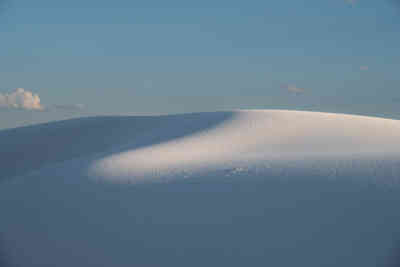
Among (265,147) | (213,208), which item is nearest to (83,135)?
(265,147)

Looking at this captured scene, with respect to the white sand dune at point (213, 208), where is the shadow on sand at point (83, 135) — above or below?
above

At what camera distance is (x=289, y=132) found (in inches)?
539

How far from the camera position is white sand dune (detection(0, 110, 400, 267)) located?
6.82 m

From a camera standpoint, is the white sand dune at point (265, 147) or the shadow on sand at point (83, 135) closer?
the white sand dune at point (265, 147)

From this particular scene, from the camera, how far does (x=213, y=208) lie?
25.8ft

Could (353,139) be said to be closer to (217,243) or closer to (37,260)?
(217,243)

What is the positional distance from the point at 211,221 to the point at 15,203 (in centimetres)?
503

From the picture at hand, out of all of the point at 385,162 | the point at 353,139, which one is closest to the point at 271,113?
the point at 353,139

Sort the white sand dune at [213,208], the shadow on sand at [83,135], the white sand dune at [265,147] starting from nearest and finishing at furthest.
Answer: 1. the white sand dune at [213,208]
2. the white sand dune at [265,147]
3. the shadow on sand at [83,135]

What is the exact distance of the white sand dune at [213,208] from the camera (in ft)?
22.4

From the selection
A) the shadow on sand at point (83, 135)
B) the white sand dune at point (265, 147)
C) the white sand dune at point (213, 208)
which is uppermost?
the shadow on sand at point (83, 135)

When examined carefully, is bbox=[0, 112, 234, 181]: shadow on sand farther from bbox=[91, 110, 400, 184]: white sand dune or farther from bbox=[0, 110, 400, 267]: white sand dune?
bbox=[0, 110, 400, 267]: white sand dune

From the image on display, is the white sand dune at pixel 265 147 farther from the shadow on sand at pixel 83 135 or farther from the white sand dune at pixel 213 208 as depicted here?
the shadow on sand at pixel 83 135

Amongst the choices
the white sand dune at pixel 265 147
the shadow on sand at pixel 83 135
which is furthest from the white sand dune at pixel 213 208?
the shadow on sand at pixel 83 135
